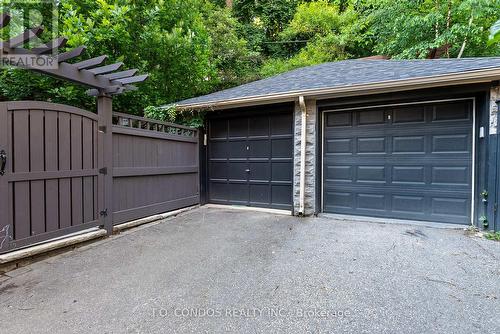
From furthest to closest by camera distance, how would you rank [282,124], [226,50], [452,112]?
[226,50], [282,124], [452,112]

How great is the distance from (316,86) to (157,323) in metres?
4.24

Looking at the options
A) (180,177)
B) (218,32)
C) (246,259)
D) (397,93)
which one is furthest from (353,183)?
(218,32)

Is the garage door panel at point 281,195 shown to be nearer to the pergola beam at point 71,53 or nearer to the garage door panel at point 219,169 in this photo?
the garage door panel at point 219,169

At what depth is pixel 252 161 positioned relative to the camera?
571 centimetres

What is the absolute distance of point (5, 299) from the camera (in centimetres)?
225

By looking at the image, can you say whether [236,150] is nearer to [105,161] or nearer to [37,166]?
[105,161]

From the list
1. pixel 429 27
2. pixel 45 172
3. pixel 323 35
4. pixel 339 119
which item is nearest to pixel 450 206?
pixel 339 119

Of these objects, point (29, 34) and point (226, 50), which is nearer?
point (29, 34)

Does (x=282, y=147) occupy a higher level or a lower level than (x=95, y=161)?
higher

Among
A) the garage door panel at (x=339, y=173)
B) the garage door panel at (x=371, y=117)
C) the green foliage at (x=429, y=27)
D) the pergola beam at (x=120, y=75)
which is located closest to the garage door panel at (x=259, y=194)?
the garage door panel at (x=339, y=173)

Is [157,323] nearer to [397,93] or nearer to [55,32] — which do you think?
[397,93]

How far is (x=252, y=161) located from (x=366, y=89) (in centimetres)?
254

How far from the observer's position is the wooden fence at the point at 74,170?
2.79 metres

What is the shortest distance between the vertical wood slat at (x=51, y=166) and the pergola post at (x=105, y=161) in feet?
1.95
